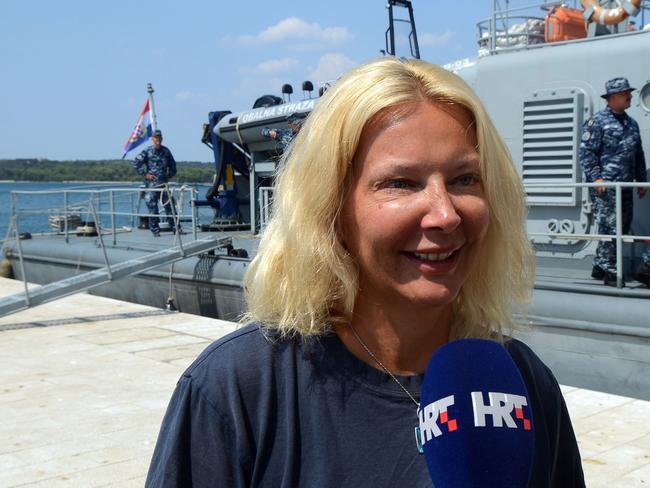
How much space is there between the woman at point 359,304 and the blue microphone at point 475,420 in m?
0.16

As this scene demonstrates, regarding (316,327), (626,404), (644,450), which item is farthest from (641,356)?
(316,327)

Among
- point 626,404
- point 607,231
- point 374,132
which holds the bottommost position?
point 626,404

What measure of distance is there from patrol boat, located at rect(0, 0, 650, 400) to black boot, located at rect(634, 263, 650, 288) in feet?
0.22

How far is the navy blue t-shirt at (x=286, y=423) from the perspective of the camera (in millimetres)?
1356

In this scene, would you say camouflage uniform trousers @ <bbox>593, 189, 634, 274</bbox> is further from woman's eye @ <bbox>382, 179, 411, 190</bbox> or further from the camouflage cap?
woman's eye @ <bbox>382, 179, 411, 190</bbox>

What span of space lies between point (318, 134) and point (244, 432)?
530mm

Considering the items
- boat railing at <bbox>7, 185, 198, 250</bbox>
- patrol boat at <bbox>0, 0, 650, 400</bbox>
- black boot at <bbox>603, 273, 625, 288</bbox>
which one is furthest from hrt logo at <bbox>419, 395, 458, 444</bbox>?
boat railing at <bbox>7, 185, 198, 250</bbox>

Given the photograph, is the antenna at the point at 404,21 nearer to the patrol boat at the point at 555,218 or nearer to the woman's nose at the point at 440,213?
the patrol boat at the point at 555,218

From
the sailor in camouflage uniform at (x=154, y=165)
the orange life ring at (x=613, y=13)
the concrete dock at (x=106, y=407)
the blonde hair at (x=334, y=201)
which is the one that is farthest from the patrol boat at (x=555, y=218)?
the blonde hair at (x=334, y=201)

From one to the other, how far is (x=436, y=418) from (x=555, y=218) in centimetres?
647

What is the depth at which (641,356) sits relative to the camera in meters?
5.81

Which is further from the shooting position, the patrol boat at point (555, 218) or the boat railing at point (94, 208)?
the boat railing at point (94, 208)

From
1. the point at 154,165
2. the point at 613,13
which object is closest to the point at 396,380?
the point at 613,13

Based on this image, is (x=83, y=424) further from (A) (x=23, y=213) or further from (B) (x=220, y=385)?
(A) (x=23, y=213)
